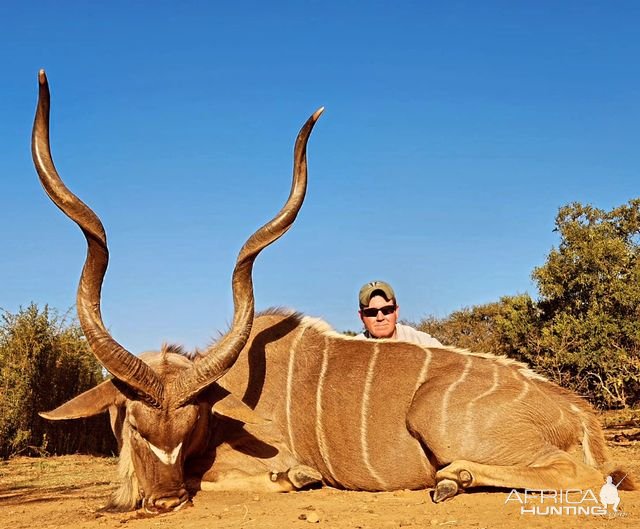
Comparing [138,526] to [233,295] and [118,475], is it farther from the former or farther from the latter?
[233,295]

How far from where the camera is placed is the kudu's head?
11.8 feet

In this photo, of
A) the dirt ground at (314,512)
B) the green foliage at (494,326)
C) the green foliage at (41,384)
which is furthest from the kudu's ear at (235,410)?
the green foliage at (494,326)

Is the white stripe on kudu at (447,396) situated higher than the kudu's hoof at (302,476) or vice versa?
the white stripe on kudu at (447,396)

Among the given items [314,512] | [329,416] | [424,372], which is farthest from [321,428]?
[314,512]

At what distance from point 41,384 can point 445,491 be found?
198 inches

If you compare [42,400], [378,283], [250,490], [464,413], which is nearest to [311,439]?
[250,490]

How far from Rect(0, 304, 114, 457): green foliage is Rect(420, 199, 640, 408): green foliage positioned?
526 centimetres

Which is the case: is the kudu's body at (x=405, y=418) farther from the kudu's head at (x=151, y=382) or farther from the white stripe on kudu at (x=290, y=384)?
the kudu's head at (x=151, y=382)

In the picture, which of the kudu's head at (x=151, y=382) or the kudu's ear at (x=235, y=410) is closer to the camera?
the kudu's head at (x=151, y=382)

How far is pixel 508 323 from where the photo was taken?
973cm

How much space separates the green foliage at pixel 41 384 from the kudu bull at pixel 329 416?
322cm

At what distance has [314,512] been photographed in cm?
324

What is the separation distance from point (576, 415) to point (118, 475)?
2469 millimetres

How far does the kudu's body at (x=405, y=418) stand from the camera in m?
3.78
